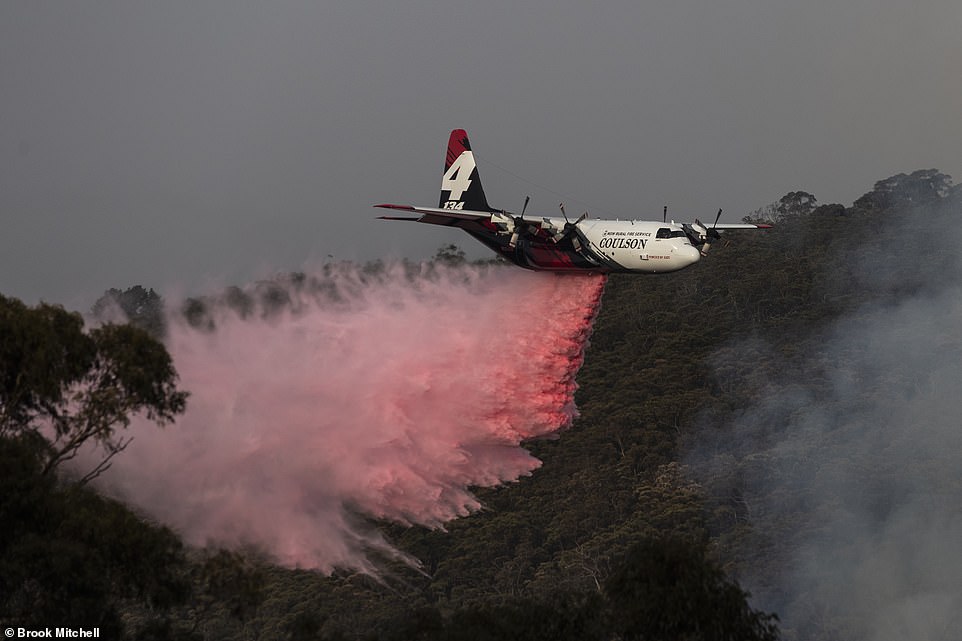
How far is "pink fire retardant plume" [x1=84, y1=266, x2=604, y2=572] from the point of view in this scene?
44.0 m

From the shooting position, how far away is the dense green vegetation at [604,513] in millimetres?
26906

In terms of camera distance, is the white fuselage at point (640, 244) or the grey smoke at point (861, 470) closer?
the white fuselage at point (640, 244)

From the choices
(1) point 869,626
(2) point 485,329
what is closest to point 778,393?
(1) point 869,626

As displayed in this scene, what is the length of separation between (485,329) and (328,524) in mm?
7322

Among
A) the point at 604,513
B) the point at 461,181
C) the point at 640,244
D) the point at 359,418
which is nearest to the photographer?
the point at 640,244

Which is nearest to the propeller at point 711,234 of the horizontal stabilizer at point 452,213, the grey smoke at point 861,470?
the horizontal stabilizer at point 452,213

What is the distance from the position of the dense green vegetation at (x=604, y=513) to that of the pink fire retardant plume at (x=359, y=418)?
2078 millimetres

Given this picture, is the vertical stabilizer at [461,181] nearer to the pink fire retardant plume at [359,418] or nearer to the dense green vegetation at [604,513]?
the pink fire retardant plume at [359,418]

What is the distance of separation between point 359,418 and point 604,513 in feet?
106

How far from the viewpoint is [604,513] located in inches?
2963

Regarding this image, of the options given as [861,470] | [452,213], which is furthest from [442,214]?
[861,470]

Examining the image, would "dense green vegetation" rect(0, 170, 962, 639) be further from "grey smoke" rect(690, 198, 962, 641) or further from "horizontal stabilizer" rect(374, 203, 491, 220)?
"horizontal stabilizer" rect(374, 203, 491, 220)

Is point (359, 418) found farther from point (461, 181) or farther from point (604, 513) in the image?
point (604, 513)

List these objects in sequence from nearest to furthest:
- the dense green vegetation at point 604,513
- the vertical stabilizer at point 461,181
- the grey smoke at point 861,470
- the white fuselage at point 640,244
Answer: the dense green vegetation at point 604,513, the white fuselage at point 640,244, the vertical stabilizer at point 461,181, the grey smoke at point 861,470
